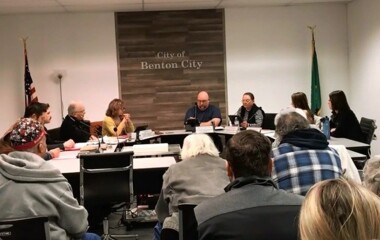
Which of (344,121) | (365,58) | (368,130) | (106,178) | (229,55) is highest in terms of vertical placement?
(229,55)

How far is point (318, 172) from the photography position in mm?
2727

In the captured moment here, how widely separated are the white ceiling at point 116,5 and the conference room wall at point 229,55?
26cm

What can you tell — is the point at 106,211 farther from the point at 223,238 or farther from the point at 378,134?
the point at 378,134

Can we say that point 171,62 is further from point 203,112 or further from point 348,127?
point 348,127

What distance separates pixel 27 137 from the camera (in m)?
2.46

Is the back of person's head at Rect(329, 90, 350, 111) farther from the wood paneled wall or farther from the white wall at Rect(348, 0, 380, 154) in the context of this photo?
the wood paneled wall

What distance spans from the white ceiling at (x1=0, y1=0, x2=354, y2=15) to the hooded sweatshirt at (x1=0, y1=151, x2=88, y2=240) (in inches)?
209

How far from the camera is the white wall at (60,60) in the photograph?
8.09 meters

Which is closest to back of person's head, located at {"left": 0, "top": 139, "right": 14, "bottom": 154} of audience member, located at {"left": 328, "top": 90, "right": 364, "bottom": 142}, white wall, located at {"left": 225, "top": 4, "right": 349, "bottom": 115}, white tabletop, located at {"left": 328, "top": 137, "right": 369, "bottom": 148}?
white tabletop, located at {"left": 328, "top": 137, "right": 369, "bottom": 148}

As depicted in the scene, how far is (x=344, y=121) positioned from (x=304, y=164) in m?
2.91

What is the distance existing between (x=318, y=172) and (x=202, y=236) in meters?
1.27

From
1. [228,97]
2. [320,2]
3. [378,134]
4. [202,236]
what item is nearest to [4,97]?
[228,97]

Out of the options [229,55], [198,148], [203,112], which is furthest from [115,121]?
[198,148]

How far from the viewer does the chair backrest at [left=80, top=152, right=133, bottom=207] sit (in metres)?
3.70
